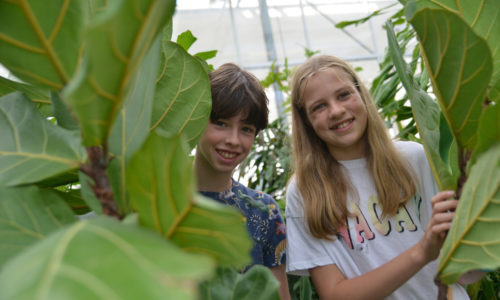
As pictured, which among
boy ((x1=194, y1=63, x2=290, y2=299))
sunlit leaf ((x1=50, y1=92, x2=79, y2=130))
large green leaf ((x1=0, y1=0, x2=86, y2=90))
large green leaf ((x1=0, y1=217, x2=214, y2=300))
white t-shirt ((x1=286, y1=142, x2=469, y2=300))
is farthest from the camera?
boy ((x1=194, y1=63, x2=290, y2=299))

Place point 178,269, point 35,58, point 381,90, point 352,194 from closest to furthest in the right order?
1. point 178,269
2. point 35,58
3. point 352,194
4. point 381,90

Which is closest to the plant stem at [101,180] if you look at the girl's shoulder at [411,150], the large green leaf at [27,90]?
the large green leaf at [27,90]

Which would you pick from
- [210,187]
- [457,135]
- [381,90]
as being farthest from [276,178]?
[457,135]

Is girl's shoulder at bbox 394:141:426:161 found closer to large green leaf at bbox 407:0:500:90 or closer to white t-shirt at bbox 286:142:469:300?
white t-shirt at bbox 286:142:469:300

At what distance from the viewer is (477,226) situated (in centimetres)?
35

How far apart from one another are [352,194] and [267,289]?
827mm

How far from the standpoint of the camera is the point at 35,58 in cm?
30

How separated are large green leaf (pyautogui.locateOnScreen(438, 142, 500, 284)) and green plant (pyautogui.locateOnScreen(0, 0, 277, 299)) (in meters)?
0.16

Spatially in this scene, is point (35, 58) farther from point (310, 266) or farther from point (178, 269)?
point (310, 266)

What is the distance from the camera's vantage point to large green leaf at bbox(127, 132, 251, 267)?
24 centimetres

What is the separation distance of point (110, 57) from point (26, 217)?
167 millimetres

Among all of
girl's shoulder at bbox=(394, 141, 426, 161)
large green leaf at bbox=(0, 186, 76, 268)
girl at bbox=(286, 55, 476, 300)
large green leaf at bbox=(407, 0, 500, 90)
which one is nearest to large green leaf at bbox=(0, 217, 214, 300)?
large green leaf at bbox=(0, 186, 76, 268)

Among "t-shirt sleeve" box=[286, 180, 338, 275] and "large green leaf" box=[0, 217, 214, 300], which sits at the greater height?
"large green leaf" box=[0, 217, 214, 300]

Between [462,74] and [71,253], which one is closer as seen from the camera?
[71,253]
